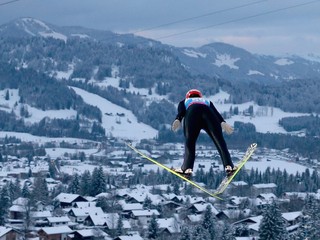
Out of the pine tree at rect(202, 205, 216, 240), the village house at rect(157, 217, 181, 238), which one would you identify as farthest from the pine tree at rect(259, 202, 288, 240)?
the village house at rect(157, 217, 181, 238)

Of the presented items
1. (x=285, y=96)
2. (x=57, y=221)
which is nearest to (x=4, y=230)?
(x=57, y=221)

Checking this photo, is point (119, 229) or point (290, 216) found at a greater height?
point (290, 216)

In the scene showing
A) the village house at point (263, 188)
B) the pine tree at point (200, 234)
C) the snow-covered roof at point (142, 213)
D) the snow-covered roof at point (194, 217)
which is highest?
the village house at point (263, 188)

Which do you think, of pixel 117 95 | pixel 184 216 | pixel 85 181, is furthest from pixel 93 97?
pixel 184 216

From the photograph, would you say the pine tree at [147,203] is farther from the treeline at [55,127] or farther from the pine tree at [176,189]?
the treeline at [55,127]

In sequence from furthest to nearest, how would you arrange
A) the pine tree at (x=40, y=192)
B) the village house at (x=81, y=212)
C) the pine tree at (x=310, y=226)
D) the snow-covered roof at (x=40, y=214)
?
the pine tree at (x=40, y=192) → the village house at (x=81, y=212) → the snow-covered roof at (x=40, y=214) → the pine tree at (x=310, y=226)

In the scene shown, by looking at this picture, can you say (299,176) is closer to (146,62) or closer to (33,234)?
(33,234)

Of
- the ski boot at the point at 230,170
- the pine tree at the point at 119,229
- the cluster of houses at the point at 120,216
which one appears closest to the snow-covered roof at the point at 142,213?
the cluster of houses at the point at 120,216

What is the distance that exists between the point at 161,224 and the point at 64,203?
39.4 feet

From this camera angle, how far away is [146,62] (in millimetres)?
190625

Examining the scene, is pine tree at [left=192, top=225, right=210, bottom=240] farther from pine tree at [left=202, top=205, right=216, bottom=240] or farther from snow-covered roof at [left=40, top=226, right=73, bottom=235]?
snow-covered roof at [left=40, top=226, right=73, bottom=235]

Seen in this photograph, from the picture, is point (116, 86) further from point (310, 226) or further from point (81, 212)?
point (310, 226)

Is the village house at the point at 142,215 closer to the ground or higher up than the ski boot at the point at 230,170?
closer to the ground

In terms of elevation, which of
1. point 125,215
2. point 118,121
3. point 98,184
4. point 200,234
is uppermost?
point 118,121
